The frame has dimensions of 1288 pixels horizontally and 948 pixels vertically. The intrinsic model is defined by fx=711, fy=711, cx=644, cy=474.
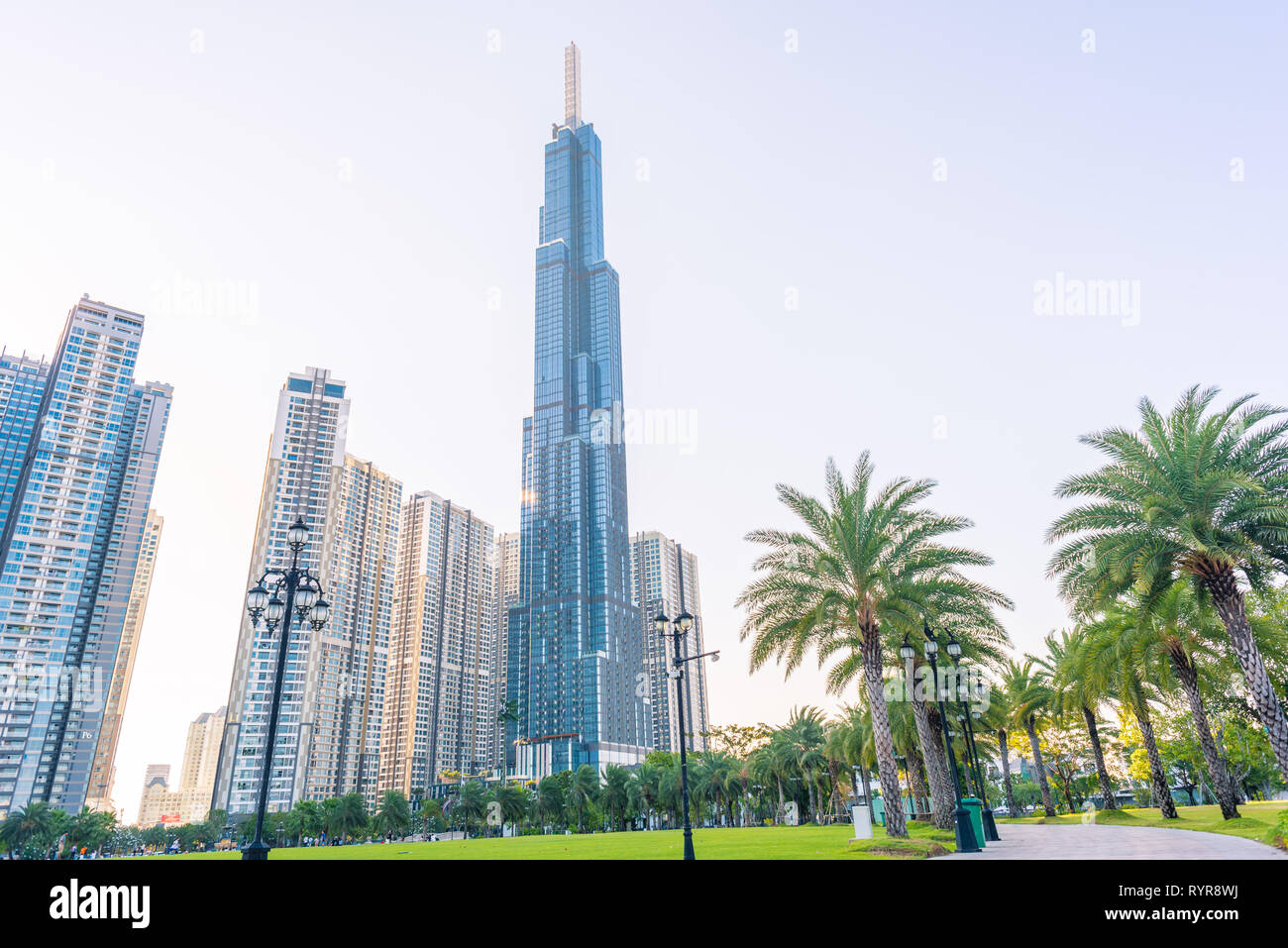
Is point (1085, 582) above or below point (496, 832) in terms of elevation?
above

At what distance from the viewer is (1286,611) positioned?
3331 cm

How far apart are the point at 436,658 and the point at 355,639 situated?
77.1 feet

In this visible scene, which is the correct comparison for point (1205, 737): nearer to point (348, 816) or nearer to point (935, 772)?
point (935, 772)

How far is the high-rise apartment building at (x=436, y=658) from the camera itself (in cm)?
17112

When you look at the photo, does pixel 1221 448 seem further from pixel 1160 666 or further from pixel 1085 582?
pixel 1160 666

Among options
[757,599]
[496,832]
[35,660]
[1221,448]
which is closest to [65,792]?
[35,660]

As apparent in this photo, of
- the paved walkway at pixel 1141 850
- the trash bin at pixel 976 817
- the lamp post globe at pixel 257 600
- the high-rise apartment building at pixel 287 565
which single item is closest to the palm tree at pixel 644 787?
the trash bin at pixel 976 817

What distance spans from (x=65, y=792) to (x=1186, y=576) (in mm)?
144976

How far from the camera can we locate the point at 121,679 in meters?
166

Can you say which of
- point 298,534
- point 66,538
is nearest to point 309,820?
point 66,538

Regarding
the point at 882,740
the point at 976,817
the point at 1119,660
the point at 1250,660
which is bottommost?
the point at 976,817

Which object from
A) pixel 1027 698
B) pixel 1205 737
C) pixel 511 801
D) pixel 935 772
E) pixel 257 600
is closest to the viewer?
pixel 257 600

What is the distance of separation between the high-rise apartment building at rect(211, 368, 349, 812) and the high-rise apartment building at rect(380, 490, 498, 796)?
28.1 metres

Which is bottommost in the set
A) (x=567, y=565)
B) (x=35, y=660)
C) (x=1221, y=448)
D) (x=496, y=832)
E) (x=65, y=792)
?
(x=496, y=832)
